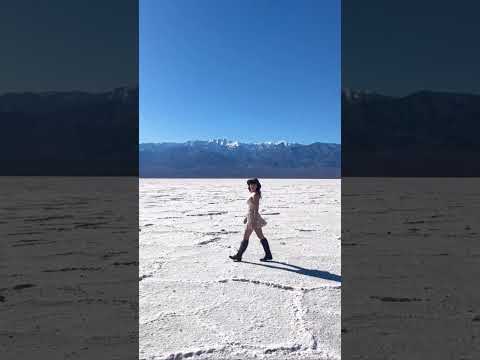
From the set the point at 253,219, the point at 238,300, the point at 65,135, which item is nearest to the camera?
the point at 238,300

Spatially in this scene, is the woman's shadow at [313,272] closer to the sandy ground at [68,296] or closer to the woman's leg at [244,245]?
the woman's leg at [244,245]

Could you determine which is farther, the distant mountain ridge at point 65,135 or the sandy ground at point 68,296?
the distant mountain ridge at point 65,135

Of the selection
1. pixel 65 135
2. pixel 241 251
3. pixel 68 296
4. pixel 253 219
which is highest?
pixel 65 135

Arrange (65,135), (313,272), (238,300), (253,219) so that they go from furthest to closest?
(65,135)
(253,219)
(313,272)
(238,300)

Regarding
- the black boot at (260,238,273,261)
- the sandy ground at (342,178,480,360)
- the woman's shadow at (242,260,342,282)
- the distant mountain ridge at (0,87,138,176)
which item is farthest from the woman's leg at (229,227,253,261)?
the distant mountain ridge at (0,87,138,176)

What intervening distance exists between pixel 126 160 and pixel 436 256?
152 feet

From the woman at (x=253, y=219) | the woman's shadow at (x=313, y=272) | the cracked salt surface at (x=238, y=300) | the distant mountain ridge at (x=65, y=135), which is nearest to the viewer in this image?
the cracked salt surface at (x=238, y=300)

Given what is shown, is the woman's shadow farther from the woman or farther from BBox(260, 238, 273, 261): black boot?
the woman

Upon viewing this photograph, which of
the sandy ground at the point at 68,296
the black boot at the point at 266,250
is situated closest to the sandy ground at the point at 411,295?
the black boot at the point at 266,250

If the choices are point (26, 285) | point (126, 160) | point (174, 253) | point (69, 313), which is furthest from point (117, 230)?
point (126, 160)

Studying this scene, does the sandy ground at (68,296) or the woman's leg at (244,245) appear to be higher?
the woman's leg at (244,245)

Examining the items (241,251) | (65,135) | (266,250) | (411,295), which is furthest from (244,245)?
(65,135)

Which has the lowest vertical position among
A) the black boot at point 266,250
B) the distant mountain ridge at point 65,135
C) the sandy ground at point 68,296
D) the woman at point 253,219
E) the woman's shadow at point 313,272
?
the sandy ground at point 68,296

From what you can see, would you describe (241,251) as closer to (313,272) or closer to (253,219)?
(253,219)
